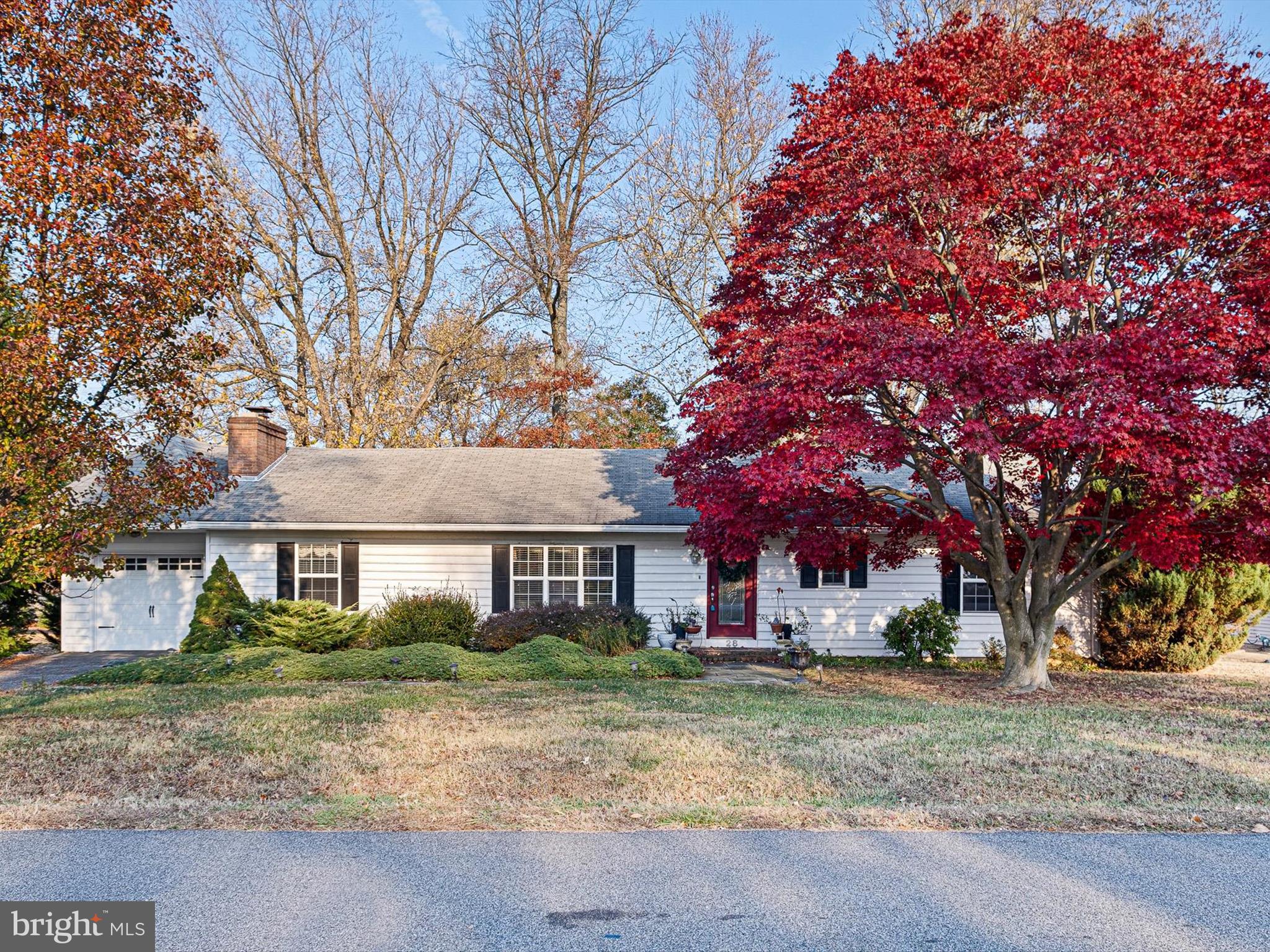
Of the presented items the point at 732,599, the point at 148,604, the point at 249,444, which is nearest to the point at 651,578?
the point at 732,599

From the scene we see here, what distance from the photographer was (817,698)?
11023 millimetres

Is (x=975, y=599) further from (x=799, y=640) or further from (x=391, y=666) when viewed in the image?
(x=391, y=666)

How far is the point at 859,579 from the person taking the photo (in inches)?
642

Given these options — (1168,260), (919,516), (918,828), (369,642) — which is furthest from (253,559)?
(1168,260)

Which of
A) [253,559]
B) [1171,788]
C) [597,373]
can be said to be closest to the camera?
[1171,788]

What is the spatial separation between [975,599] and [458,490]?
968 cm

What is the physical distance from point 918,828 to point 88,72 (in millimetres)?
9243

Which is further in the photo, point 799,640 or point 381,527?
point 799,640

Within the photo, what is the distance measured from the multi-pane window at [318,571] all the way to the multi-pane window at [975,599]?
1110cm

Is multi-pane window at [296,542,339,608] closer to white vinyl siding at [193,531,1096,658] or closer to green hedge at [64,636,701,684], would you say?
white vinyl siding at [193,531,1096,658]

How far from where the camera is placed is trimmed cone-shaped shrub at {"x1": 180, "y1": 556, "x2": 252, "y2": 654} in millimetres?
14117

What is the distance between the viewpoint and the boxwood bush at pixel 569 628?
46.4 ft

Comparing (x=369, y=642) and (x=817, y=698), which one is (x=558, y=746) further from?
(x=369, y=642)

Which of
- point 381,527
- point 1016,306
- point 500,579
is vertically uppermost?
point 1016,306
